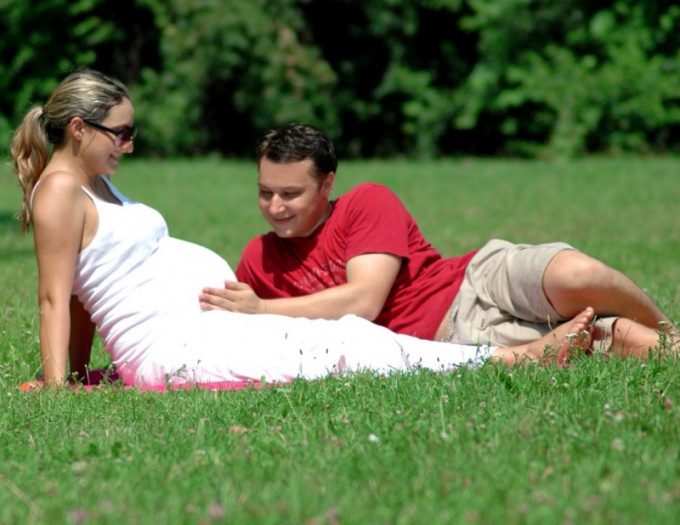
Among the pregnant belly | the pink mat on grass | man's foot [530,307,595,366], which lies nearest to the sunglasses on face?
the pregnant belly

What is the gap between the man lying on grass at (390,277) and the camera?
4719mm

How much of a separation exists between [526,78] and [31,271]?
1814 centimetres

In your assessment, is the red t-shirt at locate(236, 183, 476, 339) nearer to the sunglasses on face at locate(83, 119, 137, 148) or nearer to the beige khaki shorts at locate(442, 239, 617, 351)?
the beige khaki shorts at locate(442, 239, 617, 351)

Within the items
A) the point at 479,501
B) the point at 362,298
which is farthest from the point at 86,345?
the point at 479,501

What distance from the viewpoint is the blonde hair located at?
4.90 m

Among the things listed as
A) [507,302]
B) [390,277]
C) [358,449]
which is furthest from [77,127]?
[358,449]

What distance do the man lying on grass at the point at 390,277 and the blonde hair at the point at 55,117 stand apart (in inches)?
30.9

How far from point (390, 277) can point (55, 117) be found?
173 centimetres

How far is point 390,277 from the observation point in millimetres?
5035

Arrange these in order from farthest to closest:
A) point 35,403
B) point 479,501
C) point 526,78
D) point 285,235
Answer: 1. point 526,78
2. point 285,235
3. point 35,403
4. point 479,501

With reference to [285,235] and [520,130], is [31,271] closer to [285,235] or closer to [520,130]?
[285,235]

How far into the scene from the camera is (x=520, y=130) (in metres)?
26.0

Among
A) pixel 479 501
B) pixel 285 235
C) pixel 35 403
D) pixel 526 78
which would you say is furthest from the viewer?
pixel 526 78

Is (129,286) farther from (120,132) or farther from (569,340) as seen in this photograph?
(569,340)
